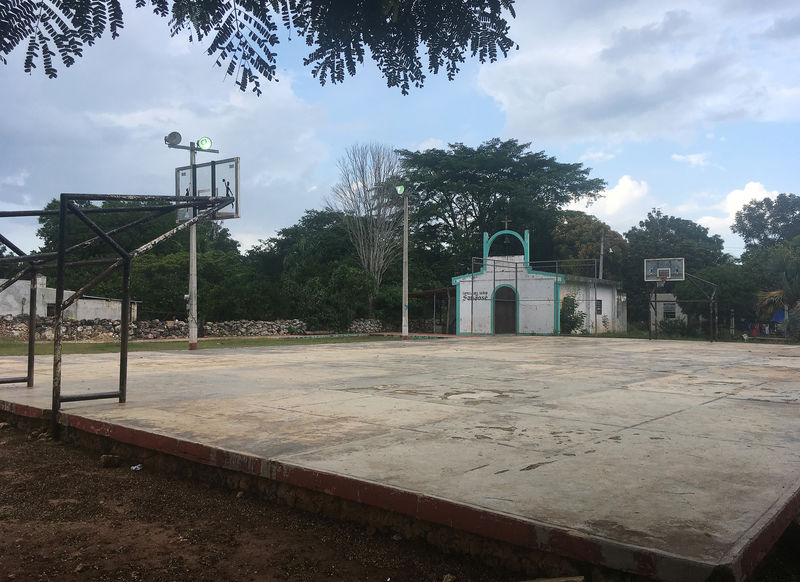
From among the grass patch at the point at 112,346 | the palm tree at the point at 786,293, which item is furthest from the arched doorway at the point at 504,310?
the grass patch at the point at 112,346

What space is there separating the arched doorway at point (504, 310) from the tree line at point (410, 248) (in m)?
6.67

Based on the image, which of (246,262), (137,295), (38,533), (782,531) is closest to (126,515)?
(38,533)

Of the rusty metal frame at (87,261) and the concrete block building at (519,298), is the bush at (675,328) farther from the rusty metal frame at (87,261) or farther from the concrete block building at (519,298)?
the rusty metal frame at (87,261)

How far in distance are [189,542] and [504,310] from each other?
2989cm

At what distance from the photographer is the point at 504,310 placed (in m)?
32.3

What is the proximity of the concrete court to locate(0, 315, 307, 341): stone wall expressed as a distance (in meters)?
17.3

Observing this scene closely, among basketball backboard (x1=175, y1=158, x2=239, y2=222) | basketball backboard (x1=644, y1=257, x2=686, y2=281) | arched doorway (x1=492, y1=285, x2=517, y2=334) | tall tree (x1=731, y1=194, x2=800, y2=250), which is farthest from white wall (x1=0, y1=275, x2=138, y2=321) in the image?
tall tree (x1=731, y1=194, x2=800, y2=250)

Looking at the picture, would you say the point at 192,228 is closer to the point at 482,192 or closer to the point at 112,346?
the point at 112,346

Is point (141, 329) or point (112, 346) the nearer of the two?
point (112, 346)

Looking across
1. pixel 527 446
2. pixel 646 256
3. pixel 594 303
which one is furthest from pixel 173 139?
pixel 646 256

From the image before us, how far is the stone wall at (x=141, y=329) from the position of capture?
2344cm

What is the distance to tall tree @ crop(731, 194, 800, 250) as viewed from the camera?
175 ft

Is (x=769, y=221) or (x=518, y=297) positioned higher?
(x=769, y=221)

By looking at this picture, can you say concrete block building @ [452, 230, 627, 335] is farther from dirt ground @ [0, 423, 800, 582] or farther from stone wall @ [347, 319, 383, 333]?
dirt ground @ [0, 423, 800, 582]
